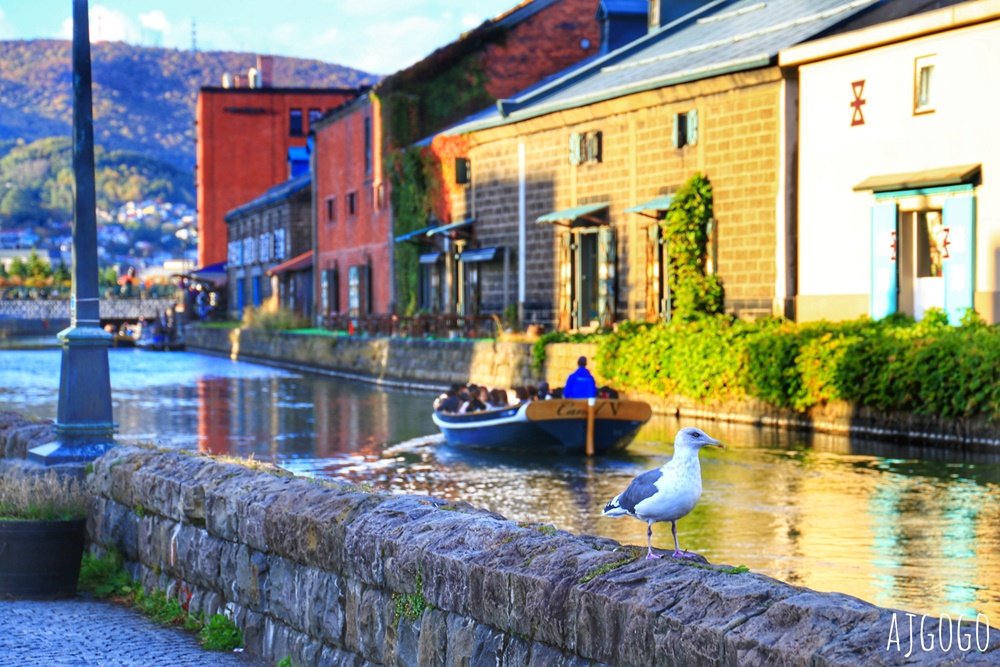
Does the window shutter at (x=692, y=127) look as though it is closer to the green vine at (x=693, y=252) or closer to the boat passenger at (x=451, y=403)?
the green vine at (x=693, y=252)

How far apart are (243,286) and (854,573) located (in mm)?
70703

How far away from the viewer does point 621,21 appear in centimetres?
4334

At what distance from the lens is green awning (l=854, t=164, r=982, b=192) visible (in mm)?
24672

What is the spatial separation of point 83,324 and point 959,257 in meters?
17.1

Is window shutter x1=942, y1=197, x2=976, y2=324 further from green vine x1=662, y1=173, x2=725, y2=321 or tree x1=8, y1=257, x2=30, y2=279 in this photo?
tree x1=8, y1=257, x2=30, y2=279

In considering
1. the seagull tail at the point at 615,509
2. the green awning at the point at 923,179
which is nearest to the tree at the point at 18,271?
the green awning at the point at 923,179

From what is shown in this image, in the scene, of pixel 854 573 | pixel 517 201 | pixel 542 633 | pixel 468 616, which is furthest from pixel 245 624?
pixel 517 201

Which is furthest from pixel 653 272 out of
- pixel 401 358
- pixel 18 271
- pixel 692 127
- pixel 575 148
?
pixel 18 271

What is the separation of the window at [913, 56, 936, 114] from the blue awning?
644 inches

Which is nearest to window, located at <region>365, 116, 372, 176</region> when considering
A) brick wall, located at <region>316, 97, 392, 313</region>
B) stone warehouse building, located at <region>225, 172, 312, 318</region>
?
brick wall, located at <region>316, 97, 392, 313</region>

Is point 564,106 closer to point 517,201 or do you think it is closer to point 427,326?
point 517,201

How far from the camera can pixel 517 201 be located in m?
39.4

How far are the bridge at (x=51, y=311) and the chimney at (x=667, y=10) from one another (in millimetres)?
58550

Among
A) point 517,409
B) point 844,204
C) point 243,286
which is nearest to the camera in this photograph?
point 517,409
